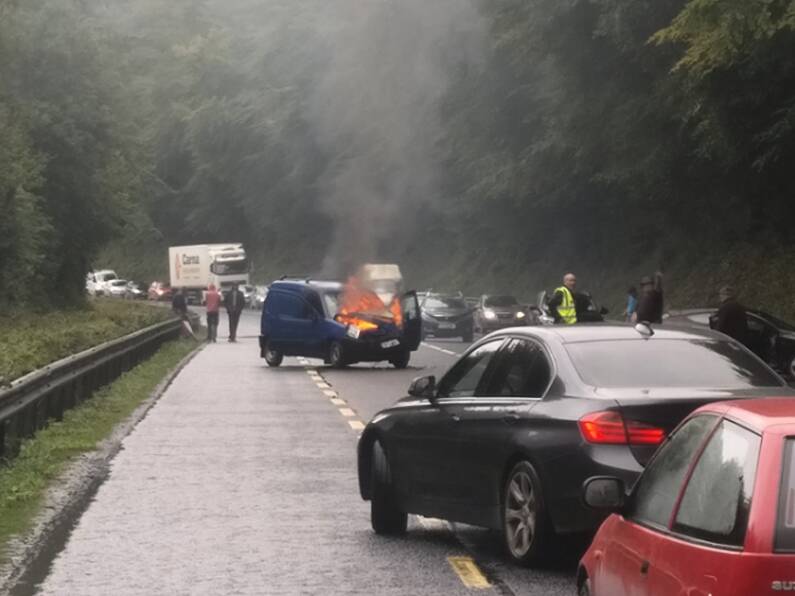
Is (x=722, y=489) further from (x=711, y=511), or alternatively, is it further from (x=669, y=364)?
(x=669, y=364)

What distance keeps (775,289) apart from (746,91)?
22.9 feet

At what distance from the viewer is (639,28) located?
44750mm

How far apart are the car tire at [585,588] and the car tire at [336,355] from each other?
1093 inches

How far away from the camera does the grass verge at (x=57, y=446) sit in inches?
479

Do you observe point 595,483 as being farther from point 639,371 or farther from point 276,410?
point 276,410

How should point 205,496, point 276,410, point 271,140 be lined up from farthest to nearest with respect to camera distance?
point 271,140 < point 276,410 < point 205,496

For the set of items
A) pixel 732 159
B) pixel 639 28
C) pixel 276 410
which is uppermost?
pixel 639 28

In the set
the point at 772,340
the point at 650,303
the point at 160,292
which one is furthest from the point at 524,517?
the point at 160,292

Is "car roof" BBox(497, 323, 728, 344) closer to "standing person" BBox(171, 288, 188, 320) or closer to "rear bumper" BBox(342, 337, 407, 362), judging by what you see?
"rear bumper" BBox(342, 337, 407, 362)

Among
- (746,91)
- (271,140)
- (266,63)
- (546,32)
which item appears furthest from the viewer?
(266,63)

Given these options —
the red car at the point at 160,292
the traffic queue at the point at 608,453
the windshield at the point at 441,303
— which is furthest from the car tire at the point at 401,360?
the red car at the point at 160,292

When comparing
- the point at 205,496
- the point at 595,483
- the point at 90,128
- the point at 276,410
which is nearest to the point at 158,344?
the point at 276,410

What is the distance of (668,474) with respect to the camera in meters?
5.66

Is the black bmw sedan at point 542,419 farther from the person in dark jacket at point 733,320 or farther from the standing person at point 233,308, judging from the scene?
the standing person at point 233,308
